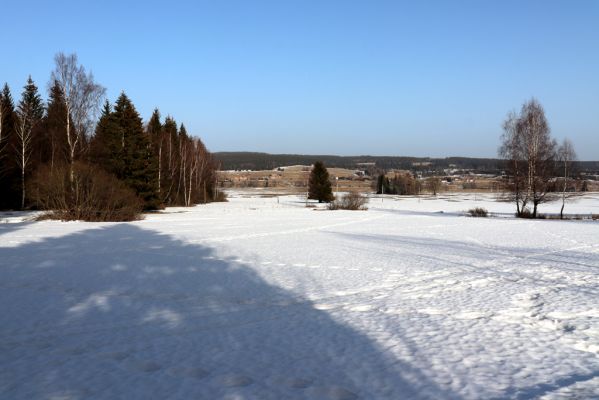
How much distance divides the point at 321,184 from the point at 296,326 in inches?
Result: 2202

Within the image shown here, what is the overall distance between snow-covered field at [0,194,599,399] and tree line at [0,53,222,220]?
13450 mm

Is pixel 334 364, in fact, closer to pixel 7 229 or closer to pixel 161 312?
pixel 161 312

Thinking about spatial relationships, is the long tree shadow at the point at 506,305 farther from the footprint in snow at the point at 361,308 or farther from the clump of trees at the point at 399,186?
the clump of trees at the point at 399,186

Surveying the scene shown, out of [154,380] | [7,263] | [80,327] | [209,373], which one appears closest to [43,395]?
[154,380]

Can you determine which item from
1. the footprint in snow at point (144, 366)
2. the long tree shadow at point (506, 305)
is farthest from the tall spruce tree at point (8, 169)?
the footprint in snow at point (144, 366)

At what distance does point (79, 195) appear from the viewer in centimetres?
2625

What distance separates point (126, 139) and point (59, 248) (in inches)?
955

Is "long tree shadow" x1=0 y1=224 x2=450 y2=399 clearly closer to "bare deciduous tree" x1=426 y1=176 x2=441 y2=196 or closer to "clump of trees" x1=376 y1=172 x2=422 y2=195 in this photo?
"clump of trees" x1=376 y1=172 x2=422 y2=195

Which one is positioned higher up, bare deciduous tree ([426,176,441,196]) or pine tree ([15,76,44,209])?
pine tree ([15,76,44,209])

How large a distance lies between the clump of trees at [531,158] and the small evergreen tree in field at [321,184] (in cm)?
2878

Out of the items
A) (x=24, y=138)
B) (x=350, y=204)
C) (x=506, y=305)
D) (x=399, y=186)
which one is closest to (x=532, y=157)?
(x=350, y=204)

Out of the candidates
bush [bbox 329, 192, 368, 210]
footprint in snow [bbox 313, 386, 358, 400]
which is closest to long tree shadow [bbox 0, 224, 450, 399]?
footprint in snow [bbox 313, 386, 358, 400]

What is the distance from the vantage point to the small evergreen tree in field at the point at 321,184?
61.7m

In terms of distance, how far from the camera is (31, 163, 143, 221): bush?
84.5 ft
